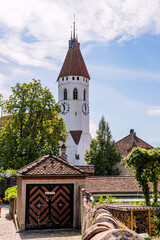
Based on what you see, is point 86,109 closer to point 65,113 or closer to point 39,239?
point 65,113

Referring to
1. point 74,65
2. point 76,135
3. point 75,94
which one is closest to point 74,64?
point 74,65

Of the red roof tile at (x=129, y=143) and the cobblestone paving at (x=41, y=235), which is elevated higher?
the red roof tile at (x=129, y=143)

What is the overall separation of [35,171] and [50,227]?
2.68 m

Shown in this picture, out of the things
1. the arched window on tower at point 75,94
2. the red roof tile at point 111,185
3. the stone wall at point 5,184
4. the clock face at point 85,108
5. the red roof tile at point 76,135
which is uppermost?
the arched window on tower at point 75,94

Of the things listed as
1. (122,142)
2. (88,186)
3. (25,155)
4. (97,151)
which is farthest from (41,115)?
(122,142)

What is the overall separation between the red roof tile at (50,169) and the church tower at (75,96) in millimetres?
47456

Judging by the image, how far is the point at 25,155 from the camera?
2889 centimetres

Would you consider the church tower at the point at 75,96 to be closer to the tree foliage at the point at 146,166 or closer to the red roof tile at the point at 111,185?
the red roof tile at the point at 111,185

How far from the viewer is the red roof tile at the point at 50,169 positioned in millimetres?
13820

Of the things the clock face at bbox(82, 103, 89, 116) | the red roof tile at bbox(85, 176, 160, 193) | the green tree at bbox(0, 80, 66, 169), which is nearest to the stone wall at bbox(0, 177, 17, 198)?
the green tree at bbox(0, 80, 66, 169)

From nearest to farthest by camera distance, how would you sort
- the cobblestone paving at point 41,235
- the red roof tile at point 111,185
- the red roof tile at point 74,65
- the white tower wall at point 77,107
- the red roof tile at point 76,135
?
1. the cobblestone paving at point 41,235
2. the red roof tile at point 111,185
3. the red roof tile at point 76,135
4. the white tower wall at point 77,107
5. the red roof tile at point 74,65

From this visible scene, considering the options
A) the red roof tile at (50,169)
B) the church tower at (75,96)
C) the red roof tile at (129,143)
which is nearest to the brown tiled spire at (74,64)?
the church tower at (75,96)

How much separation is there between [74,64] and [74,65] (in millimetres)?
252

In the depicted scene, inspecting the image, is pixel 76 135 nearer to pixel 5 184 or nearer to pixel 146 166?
pixel 5 184
